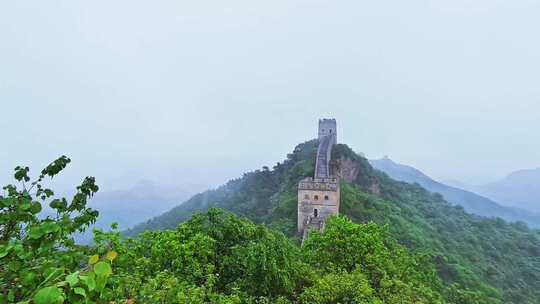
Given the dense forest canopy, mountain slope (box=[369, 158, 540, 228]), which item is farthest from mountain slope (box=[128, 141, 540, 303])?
mountain slope (box=[369, 158, 540, 228])

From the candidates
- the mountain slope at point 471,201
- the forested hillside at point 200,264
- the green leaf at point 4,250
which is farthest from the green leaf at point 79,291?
the mountain slope at point 471,201

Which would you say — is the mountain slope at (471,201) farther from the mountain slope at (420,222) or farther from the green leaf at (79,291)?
the green leaf at (79,291)

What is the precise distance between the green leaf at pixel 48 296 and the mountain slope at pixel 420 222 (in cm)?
3423

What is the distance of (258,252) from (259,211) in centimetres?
4394

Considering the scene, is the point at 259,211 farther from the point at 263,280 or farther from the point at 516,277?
the point at 263,280

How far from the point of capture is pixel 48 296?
231 cm

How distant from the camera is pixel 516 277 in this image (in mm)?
50812

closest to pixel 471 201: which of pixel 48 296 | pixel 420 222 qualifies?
pixel 420 222

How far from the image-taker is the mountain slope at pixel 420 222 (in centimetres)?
4251

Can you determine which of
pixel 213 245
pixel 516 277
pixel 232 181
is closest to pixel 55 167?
pixel 213 245

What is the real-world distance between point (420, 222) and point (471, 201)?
99.3m

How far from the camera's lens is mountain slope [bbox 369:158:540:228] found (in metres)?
131

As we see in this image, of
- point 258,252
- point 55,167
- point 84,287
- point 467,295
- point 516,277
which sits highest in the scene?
point 55,167

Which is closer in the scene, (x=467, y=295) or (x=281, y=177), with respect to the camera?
(x=467, y=295)
